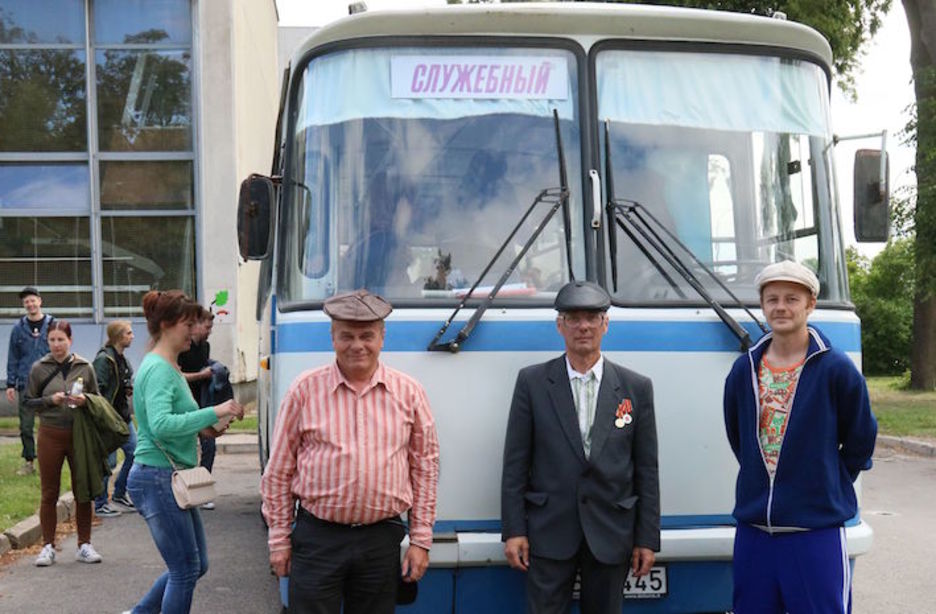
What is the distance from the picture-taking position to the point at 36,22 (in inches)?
746

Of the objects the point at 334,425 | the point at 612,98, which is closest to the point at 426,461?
the point at 334,425

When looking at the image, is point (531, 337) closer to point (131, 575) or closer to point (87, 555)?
point (131, 575)

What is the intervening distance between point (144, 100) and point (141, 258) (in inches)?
103

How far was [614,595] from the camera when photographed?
458 centimetres

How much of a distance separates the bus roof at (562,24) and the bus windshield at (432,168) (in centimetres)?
9

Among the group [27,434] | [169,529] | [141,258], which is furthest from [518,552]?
[141,258]

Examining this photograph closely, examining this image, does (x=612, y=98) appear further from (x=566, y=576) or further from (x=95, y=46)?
(x=95, y=46)

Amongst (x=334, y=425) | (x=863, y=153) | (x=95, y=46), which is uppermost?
(x=95, y=46)

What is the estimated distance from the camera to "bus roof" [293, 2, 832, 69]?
522 centimetres

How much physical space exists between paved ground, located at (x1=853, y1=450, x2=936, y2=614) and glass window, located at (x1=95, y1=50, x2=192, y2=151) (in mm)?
12207

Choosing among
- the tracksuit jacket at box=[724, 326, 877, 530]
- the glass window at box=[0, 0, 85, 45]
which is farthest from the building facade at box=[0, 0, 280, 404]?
the tracksuit jacket at box=[724, 326, 877, 530]

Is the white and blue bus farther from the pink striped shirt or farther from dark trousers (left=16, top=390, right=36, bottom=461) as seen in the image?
dark trousers (left=16, top=390, right=36, bottom=461)

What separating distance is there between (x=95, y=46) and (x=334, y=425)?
16606 millimetres

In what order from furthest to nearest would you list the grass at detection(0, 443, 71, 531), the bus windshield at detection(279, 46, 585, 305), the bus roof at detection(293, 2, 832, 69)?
the grass at detection(0, 443, 71, 531)
the bus roof at detection(293, 2, 832, 69)
the bus windshield at detection(279, 46, 585, 305)
